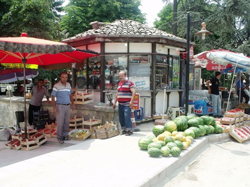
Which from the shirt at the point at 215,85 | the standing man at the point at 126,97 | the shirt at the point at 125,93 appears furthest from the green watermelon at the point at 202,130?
the shirt at the point at 215,85

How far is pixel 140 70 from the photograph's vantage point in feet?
29.1

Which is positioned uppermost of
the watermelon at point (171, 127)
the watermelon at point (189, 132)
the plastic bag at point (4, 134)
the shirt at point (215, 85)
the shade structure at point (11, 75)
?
the shade structure at point (11, 75)

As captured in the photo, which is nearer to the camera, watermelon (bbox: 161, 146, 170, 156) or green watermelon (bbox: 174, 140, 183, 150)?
watermelon (bbox: 161, 146, 170, 156)

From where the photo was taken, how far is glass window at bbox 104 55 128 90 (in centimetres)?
888

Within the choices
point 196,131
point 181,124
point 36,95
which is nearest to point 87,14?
point 36,95

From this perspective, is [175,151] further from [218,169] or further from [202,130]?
[202,130]

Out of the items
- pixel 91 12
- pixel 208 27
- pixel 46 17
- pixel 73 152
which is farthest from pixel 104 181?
pixel 91 12

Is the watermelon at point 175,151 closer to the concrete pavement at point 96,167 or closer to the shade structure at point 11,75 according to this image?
the concrete pavement at point 96,167

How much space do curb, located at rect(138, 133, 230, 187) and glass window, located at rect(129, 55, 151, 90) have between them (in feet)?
10.9

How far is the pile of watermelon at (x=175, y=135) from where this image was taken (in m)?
4.66

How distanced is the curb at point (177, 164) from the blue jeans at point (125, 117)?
6.19 ft

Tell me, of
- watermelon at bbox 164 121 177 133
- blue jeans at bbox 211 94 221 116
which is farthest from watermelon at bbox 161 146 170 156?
blue jeans at bbox 211 94 221 116

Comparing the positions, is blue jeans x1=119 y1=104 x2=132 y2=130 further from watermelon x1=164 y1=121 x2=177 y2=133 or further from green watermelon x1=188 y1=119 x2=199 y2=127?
green watermelon x1=188 y1=119 x2=199 y2=127

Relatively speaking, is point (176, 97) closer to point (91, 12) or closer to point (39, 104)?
point (39, 104)
